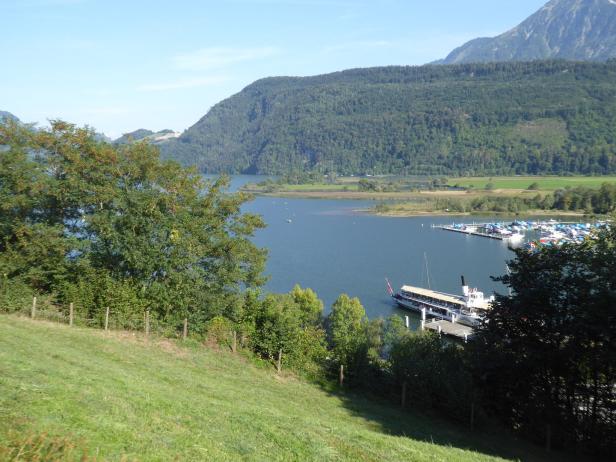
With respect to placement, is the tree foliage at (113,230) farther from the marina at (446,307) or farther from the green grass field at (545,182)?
the green grass field at (545,182)

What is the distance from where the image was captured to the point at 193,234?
56.9 ft

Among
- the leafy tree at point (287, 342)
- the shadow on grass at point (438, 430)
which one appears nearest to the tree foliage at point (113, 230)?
the leafy tree at point (287, 342)

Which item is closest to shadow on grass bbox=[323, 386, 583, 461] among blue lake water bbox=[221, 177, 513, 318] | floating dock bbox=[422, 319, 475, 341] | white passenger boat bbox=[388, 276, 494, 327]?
blue lake water bbox=[221, 177, 513, 318]

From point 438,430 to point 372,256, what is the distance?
50.5 m

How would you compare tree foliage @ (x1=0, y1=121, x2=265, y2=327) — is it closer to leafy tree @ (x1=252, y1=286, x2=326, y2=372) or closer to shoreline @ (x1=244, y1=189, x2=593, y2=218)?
leafy tree @ (x1=252, y1=286, x2=326, y2=372)

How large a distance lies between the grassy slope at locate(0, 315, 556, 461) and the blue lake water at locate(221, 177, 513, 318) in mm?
22012

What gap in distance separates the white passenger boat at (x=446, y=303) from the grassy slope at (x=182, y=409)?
1078 inches

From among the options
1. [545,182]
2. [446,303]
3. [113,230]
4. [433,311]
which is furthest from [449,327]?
[545,182]

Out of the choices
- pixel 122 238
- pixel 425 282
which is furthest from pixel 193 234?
pixel 425 282

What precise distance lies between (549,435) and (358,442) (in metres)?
6.37

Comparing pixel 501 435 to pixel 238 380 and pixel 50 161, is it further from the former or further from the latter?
pixel 50 161

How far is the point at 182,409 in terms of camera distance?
7.92 m

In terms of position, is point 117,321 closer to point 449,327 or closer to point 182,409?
point 182,409

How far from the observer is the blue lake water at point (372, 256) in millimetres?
48031
